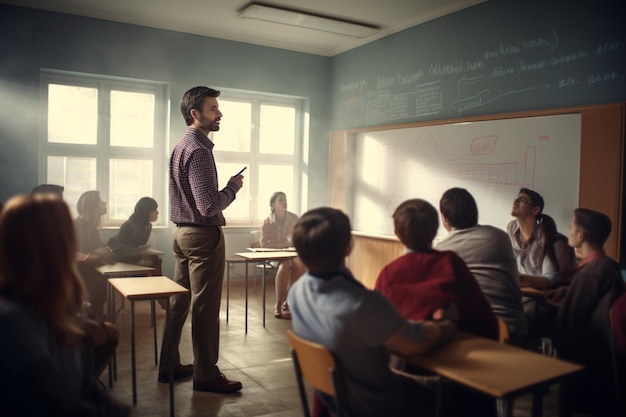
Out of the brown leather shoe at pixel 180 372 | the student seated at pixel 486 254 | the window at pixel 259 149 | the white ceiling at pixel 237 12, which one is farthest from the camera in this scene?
the window at pixel 259 149

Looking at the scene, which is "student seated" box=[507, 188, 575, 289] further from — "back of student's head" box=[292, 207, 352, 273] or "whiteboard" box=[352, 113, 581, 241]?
"back of student's head" box=[292, 207, 352, 273]

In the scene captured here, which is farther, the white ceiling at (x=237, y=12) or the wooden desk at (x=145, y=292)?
the white ceiling at (x=237, y=12)

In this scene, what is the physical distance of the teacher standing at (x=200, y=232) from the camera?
2.92 metres

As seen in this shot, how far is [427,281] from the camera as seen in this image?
1.78 metres

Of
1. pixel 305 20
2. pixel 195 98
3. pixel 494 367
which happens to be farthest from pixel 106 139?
pixel 494 367

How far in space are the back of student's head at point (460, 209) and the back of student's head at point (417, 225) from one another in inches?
18.3

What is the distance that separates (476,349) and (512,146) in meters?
3.08

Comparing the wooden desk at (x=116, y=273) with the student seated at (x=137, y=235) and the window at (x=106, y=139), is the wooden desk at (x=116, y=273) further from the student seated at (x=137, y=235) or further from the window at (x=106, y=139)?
the window at (x=106, y=139)

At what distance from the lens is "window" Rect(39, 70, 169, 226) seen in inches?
218

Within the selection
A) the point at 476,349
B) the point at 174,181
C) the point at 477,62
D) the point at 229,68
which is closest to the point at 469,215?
the point at 476,349

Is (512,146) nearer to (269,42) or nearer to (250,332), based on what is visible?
(250,332)

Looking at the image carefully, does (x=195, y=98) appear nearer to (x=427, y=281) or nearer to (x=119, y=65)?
(x=427, y=281)

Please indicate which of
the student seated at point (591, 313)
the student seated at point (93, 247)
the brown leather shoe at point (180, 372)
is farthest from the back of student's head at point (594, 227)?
the student seated at point (93, 247)

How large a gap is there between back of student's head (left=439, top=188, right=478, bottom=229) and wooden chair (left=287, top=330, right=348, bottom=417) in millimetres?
1011
